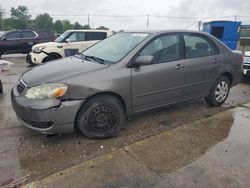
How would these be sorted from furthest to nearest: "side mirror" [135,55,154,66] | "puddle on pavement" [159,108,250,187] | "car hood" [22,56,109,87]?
"side mirror" [135,55,154,66] < "car hood" [22,56,109,87] < "puddle on pavement" [159,108,250,187]

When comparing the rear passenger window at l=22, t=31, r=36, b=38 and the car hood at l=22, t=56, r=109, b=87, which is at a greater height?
the car hood at l=22, t=56, r=109, b=87

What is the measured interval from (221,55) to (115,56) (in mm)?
2277

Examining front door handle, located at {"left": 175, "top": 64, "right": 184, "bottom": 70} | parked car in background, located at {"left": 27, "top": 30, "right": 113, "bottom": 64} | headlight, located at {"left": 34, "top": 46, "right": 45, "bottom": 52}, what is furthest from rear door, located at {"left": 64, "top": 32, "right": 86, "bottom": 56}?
front door handle, located at {"left": 175, "top": 64, "right": 184, "bottom": 70}

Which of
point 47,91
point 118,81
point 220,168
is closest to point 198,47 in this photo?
point 118,81

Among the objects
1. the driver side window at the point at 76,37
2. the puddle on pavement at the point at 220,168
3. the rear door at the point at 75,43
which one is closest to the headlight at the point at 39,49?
the rear door at the point at 75,43

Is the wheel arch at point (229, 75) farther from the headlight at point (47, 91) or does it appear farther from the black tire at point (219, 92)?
the headlight at point (47, 91)

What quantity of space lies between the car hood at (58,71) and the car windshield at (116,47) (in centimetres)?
31

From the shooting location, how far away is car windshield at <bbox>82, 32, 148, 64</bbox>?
406cm

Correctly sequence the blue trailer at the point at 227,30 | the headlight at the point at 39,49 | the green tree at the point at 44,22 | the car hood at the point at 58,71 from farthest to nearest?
the green tree at the point at 44,22 < the blue trailer at the point at 227,30 < the headlight at the point at 39,49 < the car hood at the point at 58,71

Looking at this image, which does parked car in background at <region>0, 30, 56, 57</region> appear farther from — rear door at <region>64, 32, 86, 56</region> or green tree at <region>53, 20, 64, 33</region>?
green tree at <region>53, 20, 64, 33</region>

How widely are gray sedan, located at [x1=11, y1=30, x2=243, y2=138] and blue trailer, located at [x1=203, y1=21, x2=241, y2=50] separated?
11.7 meters

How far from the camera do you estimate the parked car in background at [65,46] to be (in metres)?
10.3

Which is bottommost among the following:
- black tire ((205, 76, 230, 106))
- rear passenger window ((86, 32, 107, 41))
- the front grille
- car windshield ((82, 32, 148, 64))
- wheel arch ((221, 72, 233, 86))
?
black tire ((205, 76, 230, 106))

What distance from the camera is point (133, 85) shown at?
12.8 ft
